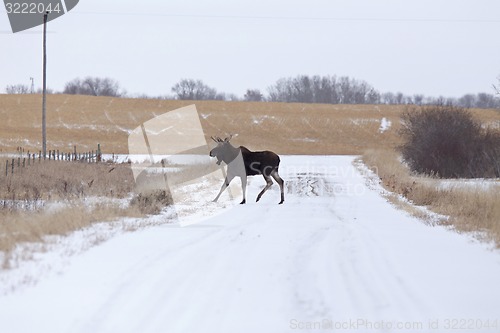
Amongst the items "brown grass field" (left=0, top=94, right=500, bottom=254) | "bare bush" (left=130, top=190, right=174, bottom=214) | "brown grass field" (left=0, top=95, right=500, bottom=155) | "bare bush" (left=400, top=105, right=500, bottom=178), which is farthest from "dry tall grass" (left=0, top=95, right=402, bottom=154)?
"bare bush" (left=130, top=190, right=174, bottom=214)

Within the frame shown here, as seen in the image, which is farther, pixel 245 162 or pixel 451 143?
pixel 451 143

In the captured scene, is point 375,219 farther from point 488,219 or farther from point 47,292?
point 47,292

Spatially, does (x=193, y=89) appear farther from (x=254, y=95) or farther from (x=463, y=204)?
(x=463, y=204)

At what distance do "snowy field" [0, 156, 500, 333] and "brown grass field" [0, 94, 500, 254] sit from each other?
1407 millimetres

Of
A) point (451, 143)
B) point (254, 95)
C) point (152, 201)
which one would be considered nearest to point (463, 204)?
point (152, 201)

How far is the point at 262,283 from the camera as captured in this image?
813 cm

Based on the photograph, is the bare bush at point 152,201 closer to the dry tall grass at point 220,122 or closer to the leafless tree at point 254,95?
the dry tall grass at point 220,122

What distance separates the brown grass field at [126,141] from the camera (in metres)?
14.1

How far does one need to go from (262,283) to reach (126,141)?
66295 millimetres

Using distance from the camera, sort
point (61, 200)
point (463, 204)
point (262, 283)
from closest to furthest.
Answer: point (262, 283)
point (463, 204)
point (61, 200)

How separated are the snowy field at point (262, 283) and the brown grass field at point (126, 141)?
4.62 feet

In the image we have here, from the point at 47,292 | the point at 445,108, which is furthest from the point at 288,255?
the point at 445,108

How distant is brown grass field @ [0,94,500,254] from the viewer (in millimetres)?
14055

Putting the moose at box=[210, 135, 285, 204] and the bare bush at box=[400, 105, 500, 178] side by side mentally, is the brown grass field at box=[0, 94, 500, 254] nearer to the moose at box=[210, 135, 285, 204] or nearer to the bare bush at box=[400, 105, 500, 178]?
the bare bush at box=[400, 105, 500, 178]
